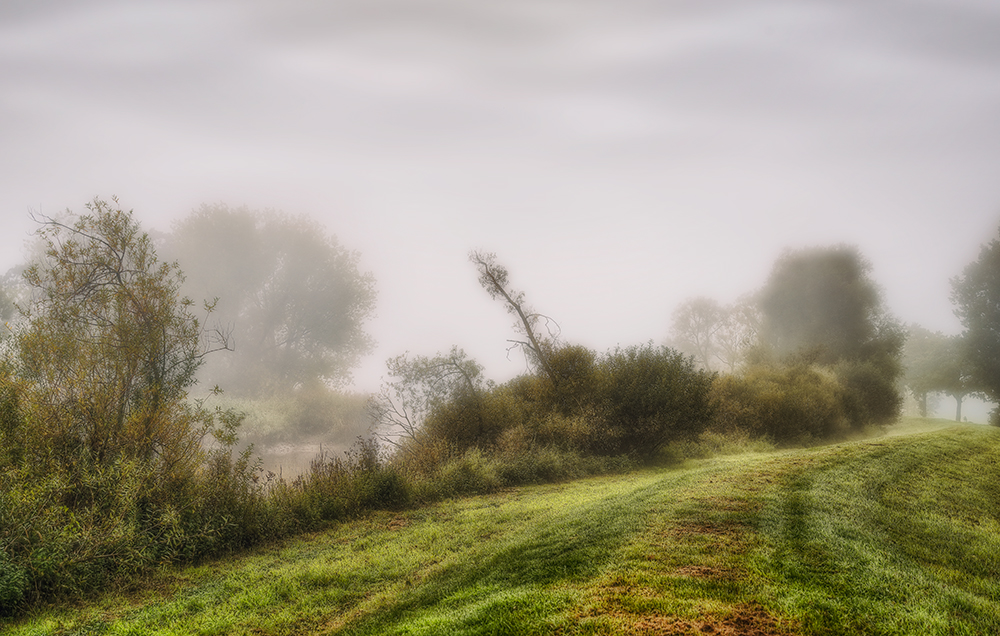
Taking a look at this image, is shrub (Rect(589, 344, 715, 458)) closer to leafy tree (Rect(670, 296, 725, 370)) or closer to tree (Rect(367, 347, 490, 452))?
tree (Rect(367, 347, 490, 452))

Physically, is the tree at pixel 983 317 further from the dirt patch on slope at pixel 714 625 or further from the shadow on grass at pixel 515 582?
the dirt patch on slope at pixel 714 625

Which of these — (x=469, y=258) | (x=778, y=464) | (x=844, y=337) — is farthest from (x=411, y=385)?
(x=844, y=337)

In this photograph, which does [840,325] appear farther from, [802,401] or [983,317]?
[802,401]

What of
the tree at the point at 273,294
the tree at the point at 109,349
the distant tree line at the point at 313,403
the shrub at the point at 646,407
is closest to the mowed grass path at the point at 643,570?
the distant tree line at the point at 313,403

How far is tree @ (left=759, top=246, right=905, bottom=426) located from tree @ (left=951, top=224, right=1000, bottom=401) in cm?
407

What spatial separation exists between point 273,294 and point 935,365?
59042 millimetres

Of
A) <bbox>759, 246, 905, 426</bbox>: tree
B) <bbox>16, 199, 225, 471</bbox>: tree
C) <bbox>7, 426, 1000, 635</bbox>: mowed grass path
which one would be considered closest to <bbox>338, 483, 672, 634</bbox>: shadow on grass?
<bbox>7, 426, 1000, 635</bbox>: mowed grass path

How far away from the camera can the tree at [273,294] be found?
3941 cm

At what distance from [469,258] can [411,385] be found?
19.4 ft

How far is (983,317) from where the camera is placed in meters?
30.3

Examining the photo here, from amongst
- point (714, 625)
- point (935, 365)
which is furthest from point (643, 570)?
point (935, 365)

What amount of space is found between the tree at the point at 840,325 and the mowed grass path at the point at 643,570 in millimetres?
21770

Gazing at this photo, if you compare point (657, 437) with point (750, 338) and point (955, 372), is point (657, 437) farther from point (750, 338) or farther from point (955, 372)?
point (955, 372)

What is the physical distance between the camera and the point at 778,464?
10508 millimetres
